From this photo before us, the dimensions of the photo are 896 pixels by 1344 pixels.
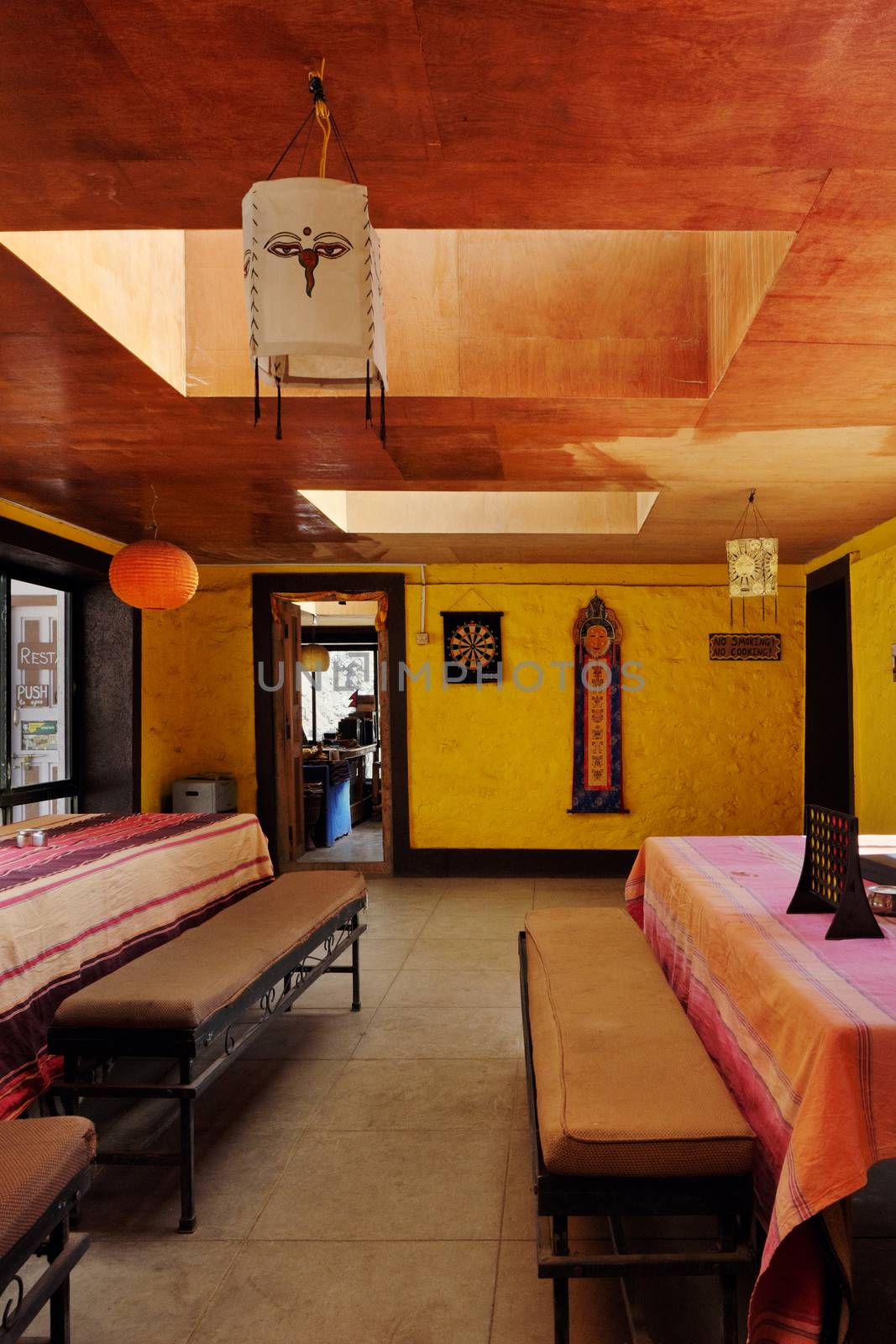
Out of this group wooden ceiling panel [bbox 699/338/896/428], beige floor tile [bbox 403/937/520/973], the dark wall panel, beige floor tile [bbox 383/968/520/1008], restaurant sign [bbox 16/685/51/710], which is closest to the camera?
wooden ceiling panel [bbox 699/338/896/428]

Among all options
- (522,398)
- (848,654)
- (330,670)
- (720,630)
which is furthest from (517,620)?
(330,670)

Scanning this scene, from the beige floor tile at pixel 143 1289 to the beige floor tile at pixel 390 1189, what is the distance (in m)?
0.18

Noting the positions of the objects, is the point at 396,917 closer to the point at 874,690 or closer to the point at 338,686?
the point at 874,690

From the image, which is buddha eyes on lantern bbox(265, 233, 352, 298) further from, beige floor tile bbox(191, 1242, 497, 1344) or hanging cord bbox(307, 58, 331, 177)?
beige floor tile bbox(191, 1242, 497, 1344)

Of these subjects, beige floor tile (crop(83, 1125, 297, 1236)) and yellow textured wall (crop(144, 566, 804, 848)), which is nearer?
beige floor tile (crop(83, 1125, 297, 1236))

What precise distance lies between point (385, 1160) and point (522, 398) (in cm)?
256

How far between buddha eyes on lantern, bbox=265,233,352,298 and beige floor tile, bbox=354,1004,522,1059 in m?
2.86

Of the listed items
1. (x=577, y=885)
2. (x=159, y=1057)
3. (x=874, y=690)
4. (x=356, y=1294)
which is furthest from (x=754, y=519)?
(x=356, y=1294)

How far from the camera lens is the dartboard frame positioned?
684cm

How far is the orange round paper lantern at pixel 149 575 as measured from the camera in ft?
13.1

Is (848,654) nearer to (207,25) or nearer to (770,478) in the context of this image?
(770,478)

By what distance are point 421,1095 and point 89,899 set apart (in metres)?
1.37

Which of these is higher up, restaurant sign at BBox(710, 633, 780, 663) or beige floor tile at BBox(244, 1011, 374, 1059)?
restaurant sign at BBox(710, 633, 780, 663)

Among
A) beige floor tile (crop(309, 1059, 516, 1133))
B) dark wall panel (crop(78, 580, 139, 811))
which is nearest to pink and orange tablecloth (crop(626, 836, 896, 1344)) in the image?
beige floor tile (crop(309, 1059, 516, 1133))
